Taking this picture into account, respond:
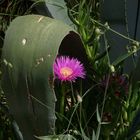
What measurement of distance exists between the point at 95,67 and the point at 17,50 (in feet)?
1.08

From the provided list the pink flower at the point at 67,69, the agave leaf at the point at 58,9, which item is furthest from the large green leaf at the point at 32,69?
the agave leaf at the point at 58,9

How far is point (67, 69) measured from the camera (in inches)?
52.2

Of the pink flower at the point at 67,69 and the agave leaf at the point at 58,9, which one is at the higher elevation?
the agave leaf at the point at 58,9

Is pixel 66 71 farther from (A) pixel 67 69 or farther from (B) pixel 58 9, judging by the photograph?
(B) pixel 58 9

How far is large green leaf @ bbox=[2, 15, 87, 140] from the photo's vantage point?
1192mm

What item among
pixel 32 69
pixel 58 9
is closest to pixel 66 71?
pixel 32 69

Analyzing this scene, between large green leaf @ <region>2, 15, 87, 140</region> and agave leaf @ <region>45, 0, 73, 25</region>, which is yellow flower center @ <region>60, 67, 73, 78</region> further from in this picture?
agave leaf @ <region>45, 0, 73, 25</region>

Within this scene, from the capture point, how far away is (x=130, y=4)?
5.61ft

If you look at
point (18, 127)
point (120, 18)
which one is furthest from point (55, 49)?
point (120, 18)

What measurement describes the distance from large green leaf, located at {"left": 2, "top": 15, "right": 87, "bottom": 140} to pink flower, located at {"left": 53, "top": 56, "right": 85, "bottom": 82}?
92mm

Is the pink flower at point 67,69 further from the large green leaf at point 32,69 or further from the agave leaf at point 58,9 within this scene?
the agave leaf at point 58,9

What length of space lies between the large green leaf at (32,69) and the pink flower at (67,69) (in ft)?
0.30

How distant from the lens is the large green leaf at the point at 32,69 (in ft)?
3.91

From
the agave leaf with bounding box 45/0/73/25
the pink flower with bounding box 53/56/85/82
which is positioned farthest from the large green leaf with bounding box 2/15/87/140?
the agave leaf with bounding box 45/0/73/25
